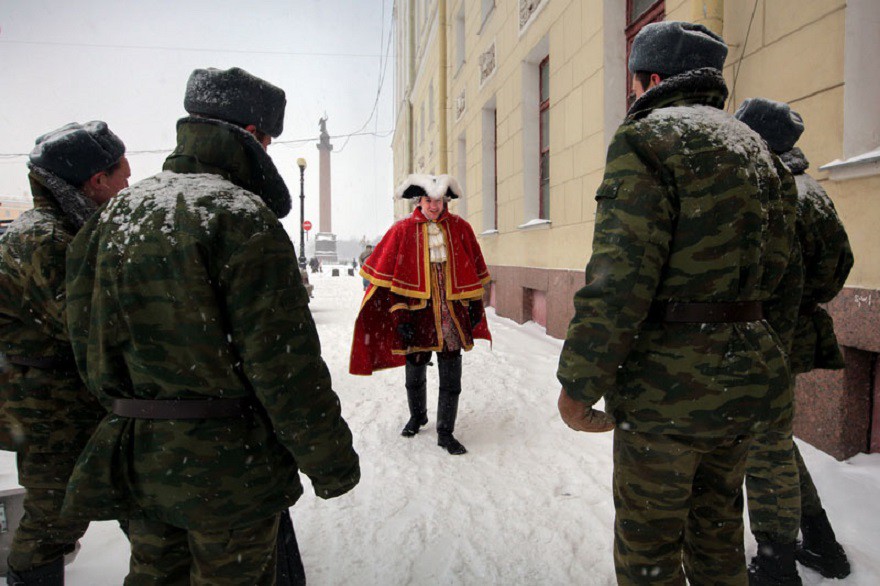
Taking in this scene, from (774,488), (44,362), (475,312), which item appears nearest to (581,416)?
(774,488)

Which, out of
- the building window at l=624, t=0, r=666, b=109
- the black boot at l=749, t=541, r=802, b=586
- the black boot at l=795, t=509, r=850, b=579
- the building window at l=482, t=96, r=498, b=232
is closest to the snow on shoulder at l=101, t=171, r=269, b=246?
the black boot at l=749, t=541, r=802, b=586

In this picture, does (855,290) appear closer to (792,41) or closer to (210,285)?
(792,41)

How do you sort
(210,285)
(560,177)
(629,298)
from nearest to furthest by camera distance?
(210,285), (629,298), (560,177)

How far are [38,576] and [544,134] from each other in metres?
7.57

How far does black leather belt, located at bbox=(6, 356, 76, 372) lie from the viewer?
1.66 m

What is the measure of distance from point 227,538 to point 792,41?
3848mm

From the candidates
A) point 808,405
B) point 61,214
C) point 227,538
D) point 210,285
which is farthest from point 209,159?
point 808,405

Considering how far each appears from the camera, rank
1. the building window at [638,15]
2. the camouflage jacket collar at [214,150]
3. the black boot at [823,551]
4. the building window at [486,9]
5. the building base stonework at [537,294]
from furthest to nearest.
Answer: the building window at [486,9] → the building base stonework at [537,294] → the building window at [638,15] → the black boot at [823,551] → the camouflage jacket collar at [214,150]

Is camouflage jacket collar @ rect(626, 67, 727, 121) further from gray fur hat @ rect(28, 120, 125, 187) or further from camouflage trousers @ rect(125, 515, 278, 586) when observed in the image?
gray fur hat @ rect(28, 120, 125, 187)

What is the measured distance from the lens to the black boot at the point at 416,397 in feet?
11.8

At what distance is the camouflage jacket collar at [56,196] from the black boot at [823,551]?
117 inches

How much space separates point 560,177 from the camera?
654cm

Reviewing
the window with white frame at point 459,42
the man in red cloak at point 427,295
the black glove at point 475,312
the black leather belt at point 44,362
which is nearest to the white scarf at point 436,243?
the man in red cloak at point 427,295

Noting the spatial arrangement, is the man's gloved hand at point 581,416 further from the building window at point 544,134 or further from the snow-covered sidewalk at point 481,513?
the building window at point 544,134
